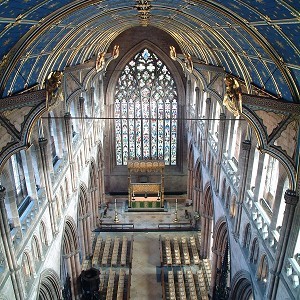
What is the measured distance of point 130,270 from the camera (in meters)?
31.1

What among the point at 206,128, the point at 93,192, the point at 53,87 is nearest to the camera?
the point at 53,87

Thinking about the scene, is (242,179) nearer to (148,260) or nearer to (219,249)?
(219,249)

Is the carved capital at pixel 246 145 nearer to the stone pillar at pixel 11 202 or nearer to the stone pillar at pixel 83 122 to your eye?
the stone pillar at pixel 11 202

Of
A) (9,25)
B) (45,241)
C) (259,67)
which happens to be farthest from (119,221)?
(9,25)

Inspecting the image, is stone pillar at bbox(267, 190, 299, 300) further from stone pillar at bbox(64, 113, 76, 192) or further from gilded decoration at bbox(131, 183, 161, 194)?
gilded decoration at bbox(131, 183, 161, 194)

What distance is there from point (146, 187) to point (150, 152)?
4448mm

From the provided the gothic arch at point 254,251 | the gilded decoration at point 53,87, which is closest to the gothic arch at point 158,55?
the gothic arch at point 254,251

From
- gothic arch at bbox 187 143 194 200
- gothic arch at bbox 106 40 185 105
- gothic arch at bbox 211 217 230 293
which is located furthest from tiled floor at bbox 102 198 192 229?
gothic arch at bbox 211 217 230 293

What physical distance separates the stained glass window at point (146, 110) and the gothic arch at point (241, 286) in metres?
22.5

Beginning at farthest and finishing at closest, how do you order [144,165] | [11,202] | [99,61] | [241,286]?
1. [144,165]
2. [99,61]
3. [241,286]
4. [11,202]

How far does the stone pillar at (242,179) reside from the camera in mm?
19828

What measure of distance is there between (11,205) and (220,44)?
12464 millimetres

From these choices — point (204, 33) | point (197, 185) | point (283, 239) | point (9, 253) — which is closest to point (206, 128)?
point (197, 185)

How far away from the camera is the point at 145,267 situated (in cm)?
3231
